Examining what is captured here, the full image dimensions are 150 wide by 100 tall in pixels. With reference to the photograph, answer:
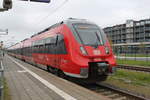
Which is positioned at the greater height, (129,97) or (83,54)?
(83,54)

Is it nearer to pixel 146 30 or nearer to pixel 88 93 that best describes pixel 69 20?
pixel 88 93

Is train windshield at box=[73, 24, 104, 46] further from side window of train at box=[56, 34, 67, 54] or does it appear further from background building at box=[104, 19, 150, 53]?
background building at box=[104, 19, 150, 53]

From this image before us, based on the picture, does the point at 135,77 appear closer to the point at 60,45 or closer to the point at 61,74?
the point at 61,74

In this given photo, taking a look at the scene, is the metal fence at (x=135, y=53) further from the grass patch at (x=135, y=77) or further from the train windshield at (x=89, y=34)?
the train windshield at (x=89, y=34)

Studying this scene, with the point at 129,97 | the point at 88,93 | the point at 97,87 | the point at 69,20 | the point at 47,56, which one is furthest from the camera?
the point at 47,56

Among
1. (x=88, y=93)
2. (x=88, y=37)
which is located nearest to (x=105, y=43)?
(x=88, y=37)

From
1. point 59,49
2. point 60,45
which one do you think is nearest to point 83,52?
point 60,45

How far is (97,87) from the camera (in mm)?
10344

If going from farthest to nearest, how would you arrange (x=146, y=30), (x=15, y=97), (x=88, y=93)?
(x=146, y=30) → (x=88, y=93) → (x=15, y=97)

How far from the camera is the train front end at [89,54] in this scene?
9.49m

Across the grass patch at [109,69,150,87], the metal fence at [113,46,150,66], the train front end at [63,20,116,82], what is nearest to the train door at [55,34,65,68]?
the train front end at [63,20,116,82]

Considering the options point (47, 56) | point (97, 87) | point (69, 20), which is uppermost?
point (69, 20)

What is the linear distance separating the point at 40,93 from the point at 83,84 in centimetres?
403

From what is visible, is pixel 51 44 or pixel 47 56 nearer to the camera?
pixel 51 44
